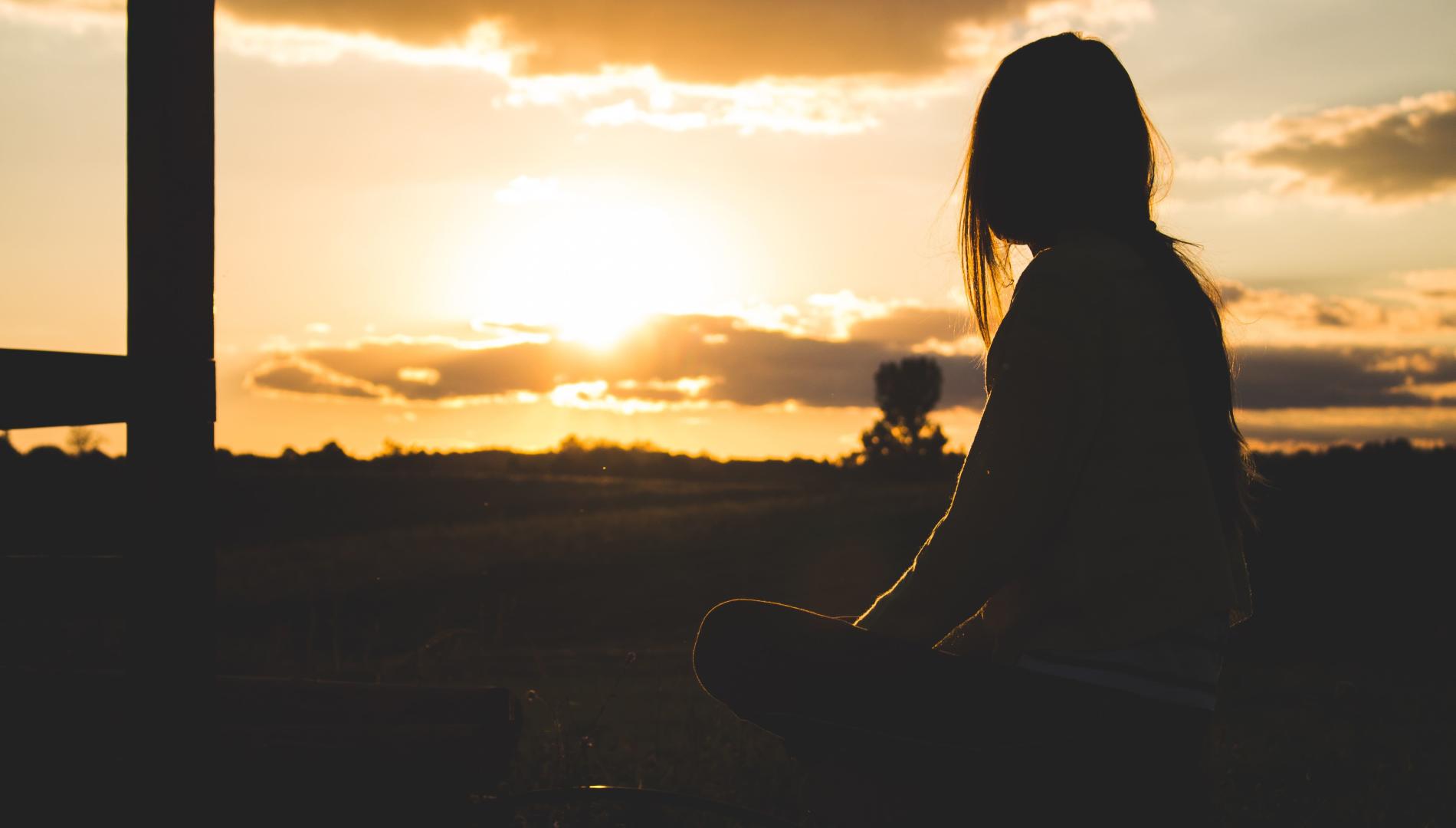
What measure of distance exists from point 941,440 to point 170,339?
84.8 metres

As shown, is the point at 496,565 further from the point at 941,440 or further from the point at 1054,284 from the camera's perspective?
the point at 941,440

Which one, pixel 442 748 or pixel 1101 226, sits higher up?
pixel 1101 226

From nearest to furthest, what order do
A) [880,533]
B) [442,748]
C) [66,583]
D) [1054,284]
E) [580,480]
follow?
[1054,284], [442,748], [66,583], [880,533], [580,480]

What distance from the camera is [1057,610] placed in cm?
194

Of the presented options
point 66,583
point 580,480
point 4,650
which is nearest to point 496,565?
point 4,650

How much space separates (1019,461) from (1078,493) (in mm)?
148

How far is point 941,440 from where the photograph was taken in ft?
280

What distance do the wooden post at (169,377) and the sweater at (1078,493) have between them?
4.19ft

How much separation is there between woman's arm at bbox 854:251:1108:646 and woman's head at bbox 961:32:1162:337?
0.28 meters

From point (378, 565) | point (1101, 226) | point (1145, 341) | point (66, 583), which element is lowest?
point (378, 565)

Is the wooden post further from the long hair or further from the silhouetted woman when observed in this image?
the long hair

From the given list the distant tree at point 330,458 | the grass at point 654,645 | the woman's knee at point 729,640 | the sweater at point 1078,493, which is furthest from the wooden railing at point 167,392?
the distant tree at point 330,458

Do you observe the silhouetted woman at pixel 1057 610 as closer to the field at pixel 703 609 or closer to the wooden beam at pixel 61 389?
the field at pixel 703 609

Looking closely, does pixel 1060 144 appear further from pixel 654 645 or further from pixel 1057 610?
pixel 654 645
